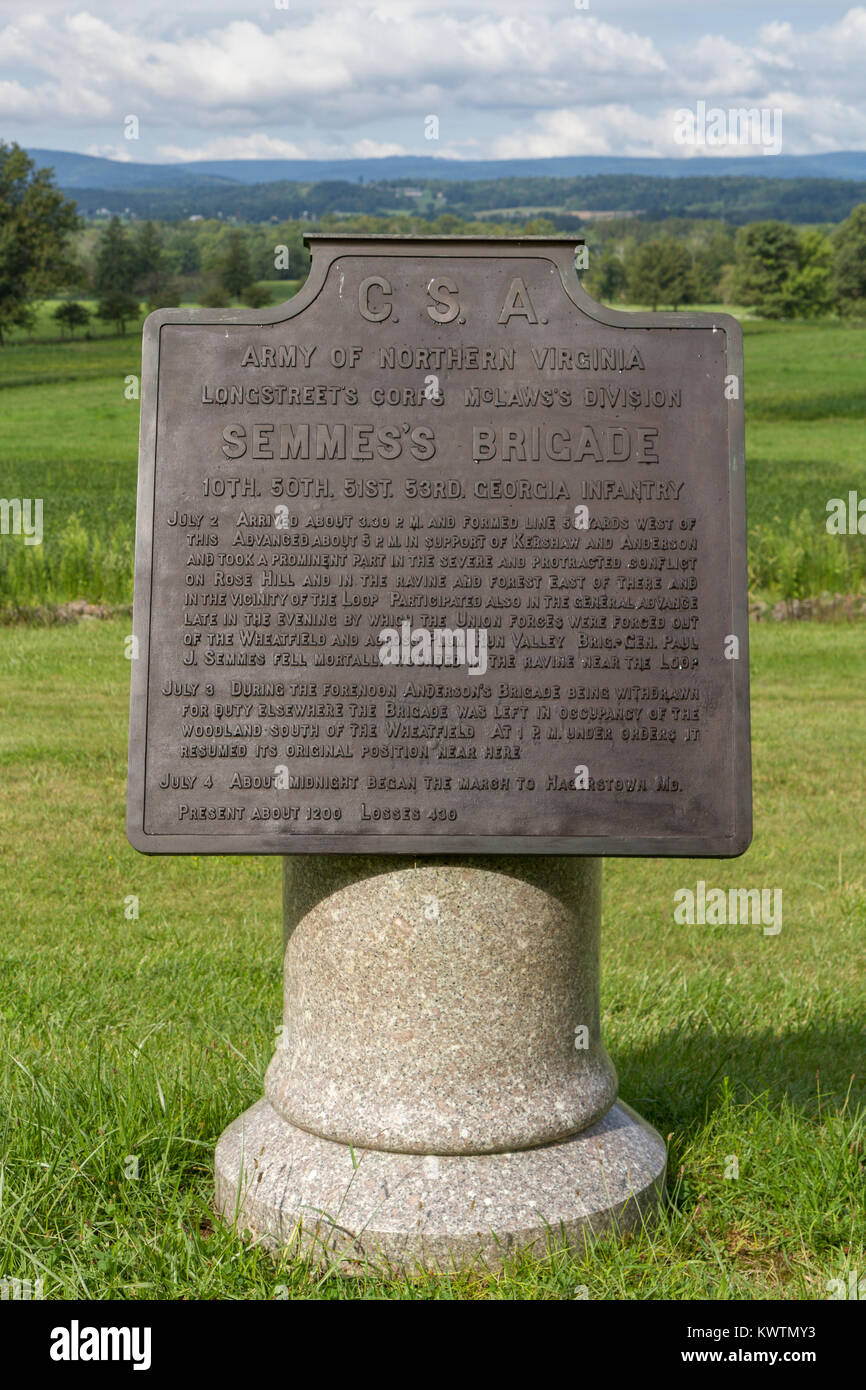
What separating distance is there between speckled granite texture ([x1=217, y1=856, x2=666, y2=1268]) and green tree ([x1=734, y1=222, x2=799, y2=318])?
71229 mm

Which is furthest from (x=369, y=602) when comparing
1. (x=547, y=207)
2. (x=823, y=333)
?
(x=547, y=207)

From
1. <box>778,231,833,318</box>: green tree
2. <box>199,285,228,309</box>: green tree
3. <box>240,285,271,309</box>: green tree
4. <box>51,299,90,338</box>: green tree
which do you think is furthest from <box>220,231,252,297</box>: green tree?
<box>778,231,833,318</box>: green tree

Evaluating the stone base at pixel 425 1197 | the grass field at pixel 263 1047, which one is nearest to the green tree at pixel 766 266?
the grass field at pixel 263 1047

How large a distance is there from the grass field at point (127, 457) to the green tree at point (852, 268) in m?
7.90

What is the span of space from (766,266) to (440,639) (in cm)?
7432

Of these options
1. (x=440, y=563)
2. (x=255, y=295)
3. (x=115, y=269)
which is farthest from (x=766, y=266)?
(x=440, y=563)

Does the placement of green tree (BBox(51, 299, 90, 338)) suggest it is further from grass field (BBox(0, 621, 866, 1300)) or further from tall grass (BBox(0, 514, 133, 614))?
grass field (BBox(0, 621, 866, 1300))

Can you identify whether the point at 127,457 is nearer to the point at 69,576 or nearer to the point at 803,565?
the point at 69,576

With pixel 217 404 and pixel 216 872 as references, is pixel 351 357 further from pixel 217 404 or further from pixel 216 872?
pixel 216 872

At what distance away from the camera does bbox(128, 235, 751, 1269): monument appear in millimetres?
3820

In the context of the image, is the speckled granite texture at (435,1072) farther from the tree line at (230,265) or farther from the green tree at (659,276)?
the green tree at (659,276)

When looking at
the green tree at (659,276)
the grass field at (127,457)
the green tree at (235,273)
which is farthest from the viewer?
the green tree at (659,276)

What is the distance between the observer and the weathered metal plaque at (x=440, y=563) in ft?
12.6

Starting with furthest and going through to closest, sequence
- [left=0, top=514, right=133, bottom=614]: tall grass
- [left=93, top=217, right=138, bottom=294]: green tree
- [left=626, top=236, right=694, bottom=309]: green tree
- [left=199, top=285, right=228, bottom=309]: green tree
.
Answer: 1. [left=626, top=236, right=694, bottom=309]: green tree
2. [left=93, top=217, right=138, bottom=294]: green tree
3. [left=199, top=285, right=228, bottom=309]: green tree
4. [left=0, top=514, right=133, bottom=614]: tall grass
